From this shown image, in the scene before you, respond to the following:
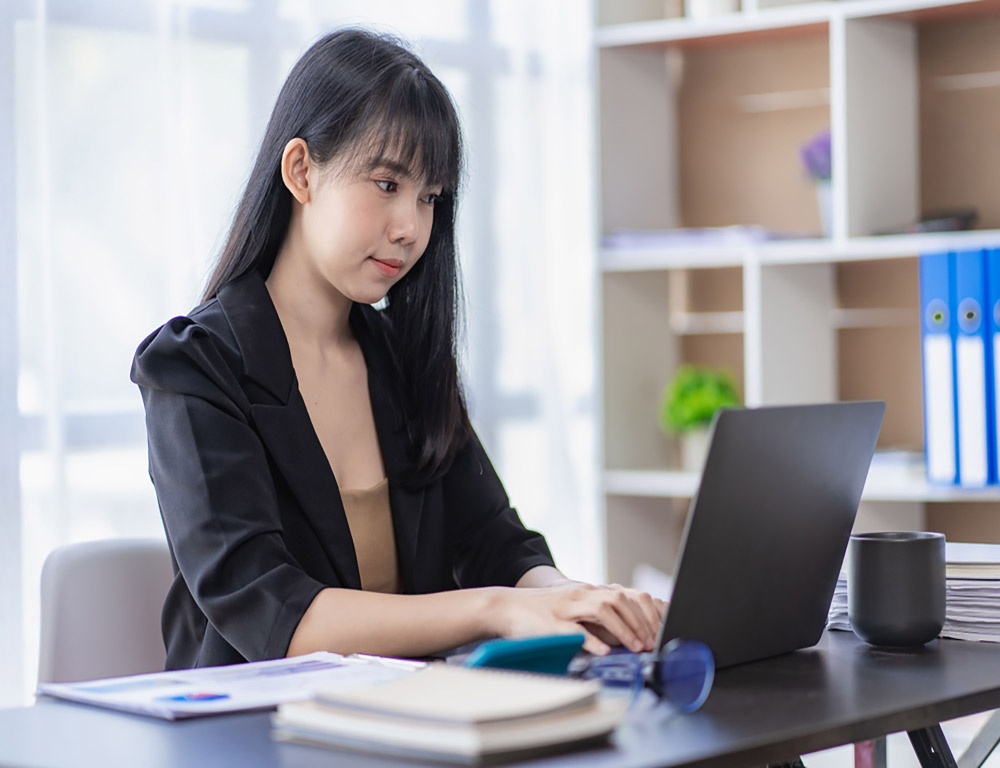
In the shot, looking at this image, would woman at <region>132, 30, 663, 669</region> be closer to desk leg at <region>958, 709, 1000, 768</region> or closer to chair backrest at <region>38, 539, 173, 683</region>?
chair backrest at <region>38, 539, 173, 683</region>

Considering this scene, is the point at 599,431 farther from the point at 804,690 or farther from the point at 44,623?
the point at 804,690

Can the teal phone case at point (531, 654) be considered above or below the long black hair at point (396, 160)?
below

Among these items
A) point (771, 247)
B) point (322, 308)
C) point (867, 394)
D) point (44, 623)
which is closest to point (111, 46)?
point (322, 308)

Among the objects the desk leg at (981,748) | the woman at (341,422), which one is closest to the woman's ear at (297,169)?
the woman at (341,422)

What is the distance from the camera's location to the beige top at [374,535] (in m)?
1.65

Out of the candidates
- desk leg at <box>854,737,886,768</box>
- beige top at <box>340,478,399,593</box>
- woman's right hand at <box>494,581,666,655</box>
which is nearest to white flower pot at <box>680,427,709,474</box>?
beige top at <box>340,478,399,593</box>

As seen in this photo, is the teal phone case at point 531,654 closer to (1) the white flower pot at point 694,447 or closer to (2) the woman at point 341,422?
(2) the woman at point 341,422

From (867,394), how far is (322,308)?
1.73 metres

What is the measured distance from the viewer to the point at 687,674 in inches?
38.6

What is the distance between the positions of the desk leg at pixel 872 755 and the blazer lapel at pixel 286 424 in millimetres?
586

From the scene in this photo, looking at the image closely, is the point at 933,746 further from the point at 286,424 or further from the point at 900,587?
the point at 286,424

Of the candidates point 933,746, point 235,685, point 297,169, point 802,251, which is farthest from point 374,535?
point 802,251

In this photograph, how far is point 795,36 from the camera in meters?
3.12

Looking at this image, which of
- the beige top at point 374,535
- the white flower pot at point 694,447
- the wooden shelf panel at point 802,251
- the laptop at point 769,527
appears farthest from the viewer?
the white flower pot at point 694,447
